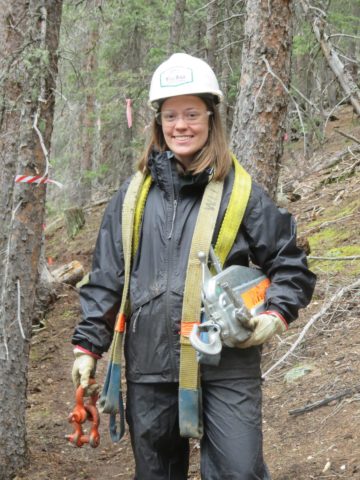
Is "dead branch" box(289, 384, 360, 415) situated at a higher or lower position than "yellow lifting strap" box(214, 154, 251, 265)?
lower

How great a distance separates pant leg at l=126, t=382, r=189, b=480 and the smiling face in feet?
3.76

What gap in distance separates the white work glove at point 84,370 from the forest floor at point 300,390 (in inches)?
71.6

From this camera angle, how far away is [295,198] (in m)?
13.3

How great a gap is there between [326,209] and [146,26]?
818 centimetres

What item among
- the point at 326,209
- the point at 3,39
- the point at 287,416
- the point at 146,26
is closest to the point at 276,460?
the point at 287,416

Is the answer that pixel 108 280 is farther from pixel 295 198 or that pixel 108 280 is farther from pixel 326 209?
pixel 295 198

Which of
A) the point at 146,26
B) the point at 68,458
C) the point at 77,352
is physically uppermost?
the point at 146,26

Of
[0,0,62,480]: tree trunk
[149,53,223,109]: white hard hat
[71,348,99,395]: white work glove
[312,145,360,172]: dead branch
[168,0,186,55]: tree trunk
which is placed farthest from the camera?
[168,0,186,55]: tree trunk

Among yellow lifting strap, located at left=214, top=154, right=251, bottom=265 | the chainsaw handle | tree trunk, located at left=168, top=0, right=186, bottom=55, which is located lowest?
the chainsaw handle

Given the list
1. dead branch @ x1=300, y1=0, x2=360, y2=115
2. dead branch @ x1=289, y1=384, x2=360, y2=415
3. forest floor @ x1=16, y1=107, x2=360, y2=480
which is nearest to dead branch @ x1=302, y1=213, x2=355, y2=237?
forest floor @ x1=16, y1=107, x2=360, y2=480

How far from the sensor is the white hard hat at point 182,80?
324 centimetres

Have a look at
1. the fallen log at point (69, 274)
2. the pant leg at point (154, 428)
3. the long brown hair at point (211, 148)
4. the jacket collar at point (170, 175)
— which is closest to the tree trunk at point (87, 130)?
the fallen log at point (69, 274)

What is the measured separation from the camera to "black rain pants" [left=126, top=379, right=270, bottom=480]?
10.1ft

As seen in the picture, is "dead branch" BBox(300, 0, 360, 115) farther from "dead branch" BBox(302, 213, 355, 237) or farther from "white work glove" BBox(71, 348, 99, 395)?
"dead branch" BBox(302, 213, 355, 237)
